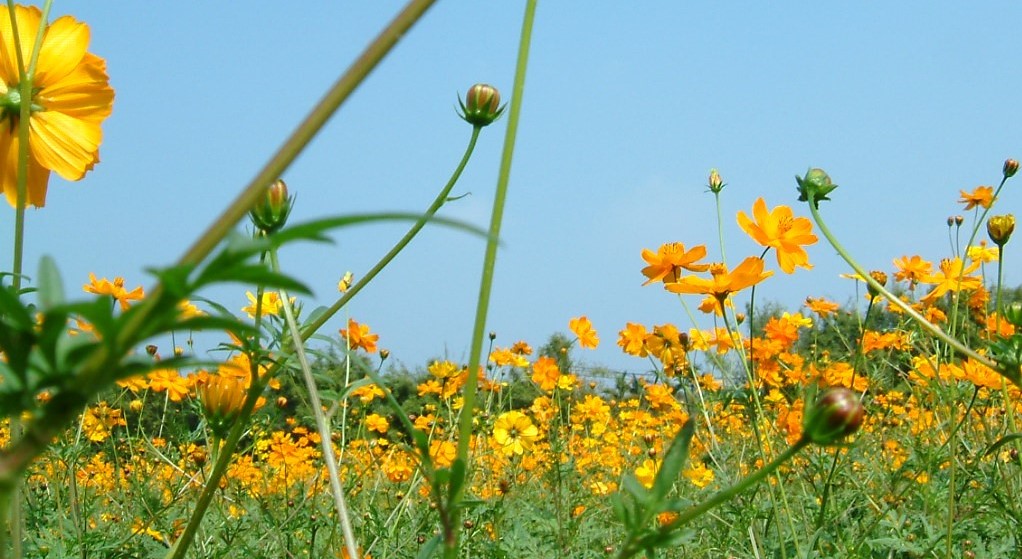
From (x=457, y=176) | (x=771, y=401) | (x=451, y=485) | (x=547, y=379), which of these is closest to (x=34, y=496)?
(x=547, y=379)

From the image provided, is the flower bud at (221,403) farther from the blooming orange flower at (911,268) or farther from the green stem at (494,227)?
the blooming orange flower at (911,268)

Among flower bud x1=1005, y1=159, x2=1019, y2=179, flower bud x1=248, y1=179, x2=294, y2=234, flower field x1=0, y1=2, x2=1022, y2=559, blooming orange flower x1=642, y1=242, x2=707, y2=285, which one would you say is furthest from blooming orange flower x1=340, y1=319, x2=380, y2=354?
flower bud x1=1005, y1=159, x2=1019, y2=179

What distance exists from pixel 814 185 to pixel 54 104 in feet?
2.88

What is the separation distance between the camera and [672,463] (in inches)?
14.9

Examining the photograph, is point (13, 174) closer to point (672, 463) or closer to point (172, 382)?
point (672, 463)

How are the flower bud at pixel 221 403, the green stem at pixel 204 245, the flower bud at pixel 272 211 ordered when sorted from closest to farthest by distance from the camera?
the green stem at pixel 204 245, the flower bud at pixel 272 211, the flower bud at pixel 221 403

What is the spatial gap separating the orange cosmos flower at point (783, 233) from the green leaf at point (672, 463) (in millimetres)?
881

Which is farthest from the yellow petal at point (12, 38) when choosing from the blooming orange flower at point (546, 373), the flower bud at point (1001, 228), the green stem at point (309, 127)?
the blooming orange flower at point (546, 373)

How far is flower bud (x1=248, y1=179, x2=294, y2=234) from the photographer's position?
2.12ft

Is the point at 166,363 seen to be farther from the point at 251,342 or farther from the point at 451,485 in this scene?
the point at 251,342

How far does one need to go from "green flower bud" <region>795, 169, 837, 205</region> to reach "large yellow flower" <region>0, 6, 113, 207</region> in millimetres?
842

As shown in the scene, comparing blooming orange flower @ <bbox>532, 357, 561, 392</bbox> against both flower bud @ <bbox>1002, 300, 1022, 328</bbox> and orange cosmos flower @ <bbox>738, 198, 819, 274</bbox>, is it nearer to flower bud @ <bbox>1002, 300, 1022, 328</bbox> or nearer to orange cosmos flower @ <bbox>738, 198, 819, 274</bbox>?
orange cosmos flower @ <bbox>738, 198, 819, 274</bbox>

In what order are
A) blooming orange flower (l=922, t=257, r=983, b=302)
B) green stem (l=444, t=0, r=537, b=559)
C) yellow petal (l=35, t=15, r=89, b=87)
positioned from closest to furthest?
green stem (l=444, t=0, r=537, b=559) < yellow petal (l=35, t=15, r=89, b=87) < blooming orange flower (l=922, t=257, r=983, b=302)

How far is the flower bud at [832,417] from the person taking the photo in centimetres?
43
